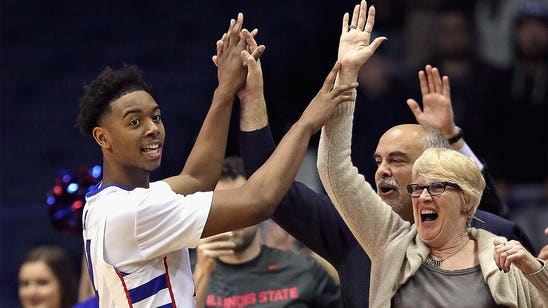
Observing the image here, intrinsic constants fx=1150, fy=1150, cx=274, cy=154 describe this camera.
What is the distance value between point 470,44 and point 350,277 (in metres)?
4.37

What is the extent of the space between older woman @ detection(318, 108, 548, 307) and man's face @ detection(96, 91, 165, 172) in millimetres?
569

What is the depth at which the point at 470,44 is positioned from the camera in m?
8.07

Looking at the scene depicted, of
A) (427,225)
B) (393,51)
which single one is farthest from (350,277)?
(393,51)

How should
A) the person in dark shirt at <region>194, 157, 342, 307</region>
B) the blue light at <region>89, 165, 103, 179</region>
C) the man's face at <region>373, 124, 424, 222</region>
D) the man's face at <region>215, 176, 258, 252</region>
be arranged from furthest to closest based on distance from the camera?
the blue light at <region>89, 165, 103, 179</region> < the man's face at <region>215, 176, 258, 252</region> < the person in dark shirt at <region>194, 157, 342, 307</region> < the man's face at <region>373, 124, 424, 222</region>

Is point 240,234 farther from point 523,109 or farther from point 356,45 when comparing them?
point 523,109

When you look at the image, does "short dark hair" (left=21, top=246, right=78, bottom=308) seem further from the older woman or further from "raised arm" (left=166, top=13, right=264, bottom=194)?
the older woman

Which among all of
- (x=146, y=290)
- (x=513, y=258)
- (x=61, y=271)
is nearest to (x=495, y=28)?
(x=61, y=271)

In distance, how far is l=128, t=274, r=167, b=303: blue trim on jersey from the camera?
3.62m

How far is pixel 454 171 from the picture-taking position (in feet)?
12.4

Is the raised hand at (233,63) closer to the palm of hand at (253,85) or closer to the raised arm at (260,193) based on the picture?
the palm of hand at (253,85)

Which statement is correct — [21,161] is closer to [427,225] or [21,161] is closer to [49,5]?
[49,5]

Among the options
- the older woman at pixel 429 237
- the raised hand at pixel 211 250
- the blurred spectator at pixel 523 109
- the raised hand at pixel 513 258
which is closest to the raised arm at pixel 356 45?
the older woman at pixel 429 237

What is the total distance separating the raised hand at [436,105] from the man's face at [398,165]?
0.56 m

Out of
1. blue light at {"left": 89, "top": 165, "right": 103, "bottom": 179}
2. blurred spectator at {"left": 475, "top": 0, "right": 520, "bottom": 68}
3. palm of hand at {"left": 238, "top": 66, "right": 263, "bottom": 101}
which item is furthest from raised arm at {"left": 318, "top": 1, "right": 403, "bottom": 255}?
blurred spectator at {"left": 475, "top": 0, "right": 520, "bottom": 68}
